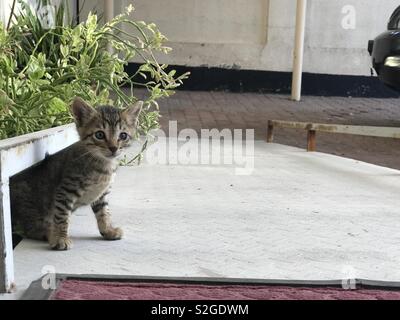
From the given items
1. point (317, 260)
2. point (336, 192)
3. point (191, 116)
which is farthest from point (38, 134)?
point (191, 116)

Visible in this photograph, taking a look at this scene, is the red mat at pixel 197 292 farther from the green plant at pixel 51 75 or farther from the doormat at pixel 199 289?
the green plant at pixel 51 75

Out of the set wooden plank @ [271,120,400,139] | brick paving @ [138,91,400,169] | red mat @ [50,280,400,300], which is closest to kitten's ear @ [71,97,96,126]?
red mat @ [50,280,400,300]

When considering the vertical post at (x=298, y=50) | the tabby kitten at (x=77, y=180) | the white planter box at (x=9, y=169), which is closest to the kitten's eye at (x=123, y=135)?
the tabby kitten at (x=77, y=180)

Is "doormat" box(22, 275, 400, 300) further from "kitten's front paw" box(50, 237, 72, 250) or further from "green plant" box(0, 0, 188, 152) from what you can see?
"green plant" box(0, 0, 188, 152)

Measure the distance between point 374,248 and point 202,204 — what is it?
35.8 inches

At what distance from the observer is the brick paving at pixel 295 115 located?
5300 mm

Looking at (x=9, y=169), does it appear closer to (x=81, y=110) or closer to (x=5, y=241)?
(x=5, y=241)

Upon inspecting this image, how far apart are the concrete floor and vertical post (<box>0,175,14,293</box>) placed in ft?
0.16

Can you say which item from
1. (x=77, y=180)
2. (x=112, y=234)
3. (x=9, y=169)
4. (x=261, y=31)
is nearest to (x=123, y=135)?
(x=77, y=180)

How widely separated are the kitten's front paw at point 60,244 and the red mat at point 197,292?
34cm

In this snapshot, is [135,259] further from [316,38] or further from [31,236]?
[316,38]

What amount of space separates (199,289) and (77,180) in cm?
69

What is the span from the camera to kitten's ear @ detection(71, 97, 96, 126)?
85.4 inches

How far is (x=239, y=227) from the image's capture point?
249cm
